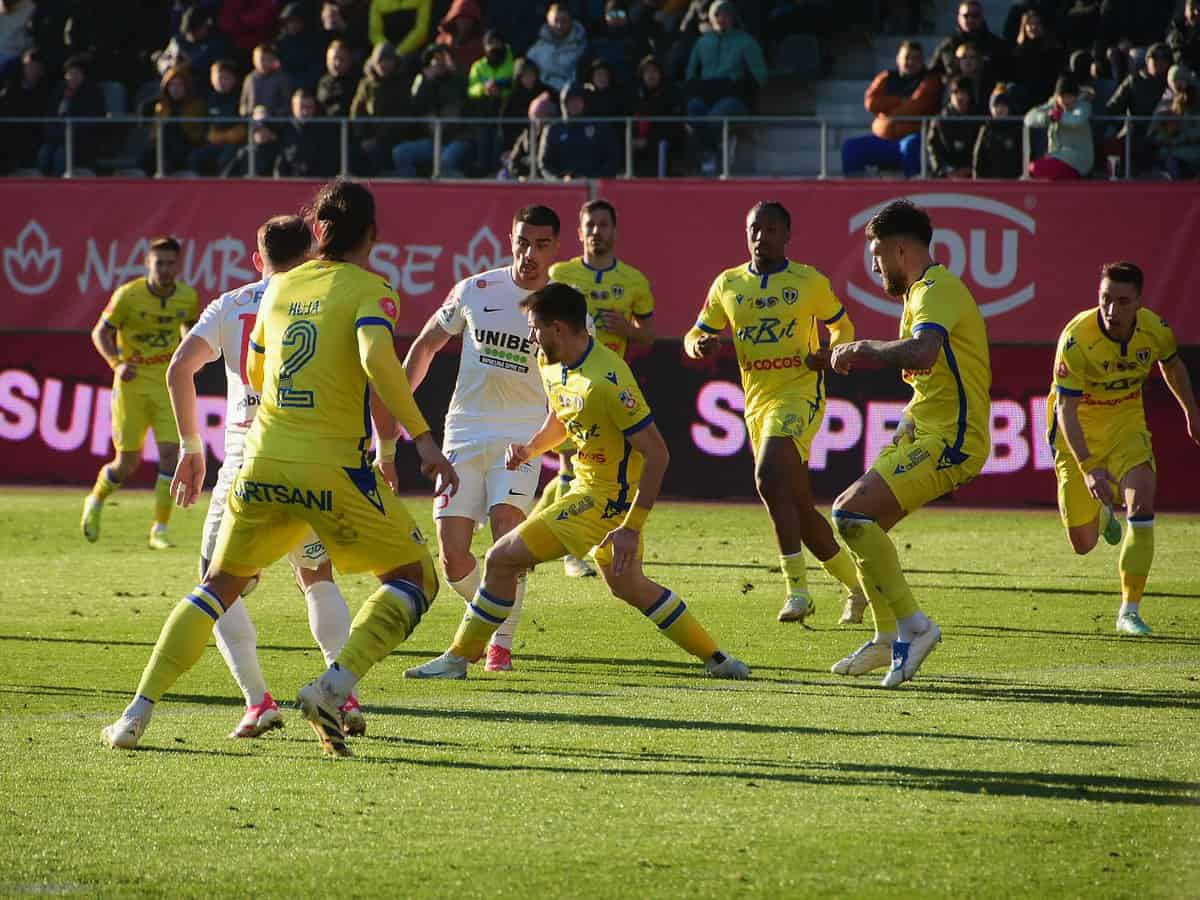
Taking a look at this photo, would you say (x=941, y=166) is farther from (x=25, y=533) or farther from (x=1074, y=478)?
(x=25, y=533)

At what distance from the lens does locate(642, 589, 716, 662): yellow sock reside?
29.6 ft

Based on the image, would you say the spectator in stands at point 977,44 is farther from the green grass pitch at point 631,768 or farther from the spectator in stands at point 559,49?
the green grass pitch at point 631,768

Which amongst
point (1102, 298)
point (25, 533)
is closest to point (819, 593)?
point (1102, 298)

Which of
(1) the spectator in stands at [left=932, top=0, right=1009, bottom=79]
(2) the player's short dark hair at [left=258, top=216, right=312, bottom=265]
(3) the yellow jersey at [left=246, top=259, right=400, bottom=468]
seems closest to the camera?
(3) the yellow jersey at [left=246, top=259, right=400, bottom=468]

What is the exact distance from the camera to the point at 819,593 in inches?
518

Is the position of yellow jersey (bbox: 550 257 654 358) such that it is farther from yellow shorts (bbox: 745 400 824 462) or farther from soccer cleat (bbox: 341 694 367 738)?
soccer cleat (bbox: 341 694 367 738)

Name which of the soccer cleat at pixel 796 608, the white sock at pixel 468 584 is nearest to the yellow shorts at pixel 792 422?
the soccer cleat at pixel 796 608

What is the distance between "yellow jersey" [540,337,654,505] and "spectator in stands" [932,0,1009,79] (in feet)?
39.4

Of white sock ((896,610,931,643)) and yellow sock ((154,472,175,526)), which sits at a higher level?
white sock ((896,610,931,643))

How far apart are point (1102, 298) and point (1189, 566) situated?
3.85 meters

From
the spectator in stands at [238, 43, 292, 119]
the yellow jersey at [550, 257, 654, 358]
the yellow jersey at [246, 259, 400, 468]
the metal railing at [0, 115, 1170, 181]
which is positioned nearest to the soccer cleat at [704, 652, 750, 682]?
the yellow jersey at [246, 259, 400, 468]

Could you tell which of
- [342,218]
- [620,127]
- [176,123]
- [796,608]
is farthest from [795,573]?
[176,123]

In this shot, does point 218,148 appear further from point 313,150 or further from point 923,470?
point 923,470

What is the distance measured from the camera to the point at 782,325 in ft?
37.9
